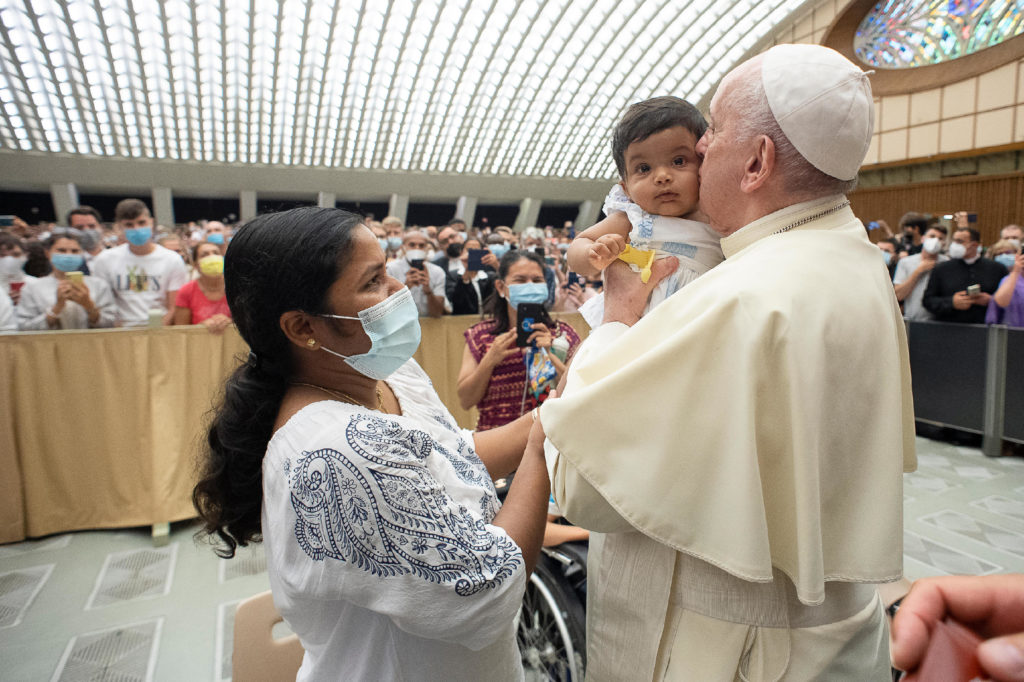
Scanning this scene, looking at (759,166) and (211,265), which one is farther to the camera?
(211,265)

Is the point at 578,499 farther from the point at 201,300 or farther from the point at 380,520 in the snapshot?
the point at 201,300

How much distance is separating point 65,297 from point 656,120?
456cm

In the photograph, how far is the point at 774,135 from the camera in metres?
1.05

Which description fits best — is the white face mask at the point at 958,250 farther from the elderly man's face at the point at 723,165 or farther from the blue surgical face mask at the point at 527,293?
the elderly man's face at the point at 723,165

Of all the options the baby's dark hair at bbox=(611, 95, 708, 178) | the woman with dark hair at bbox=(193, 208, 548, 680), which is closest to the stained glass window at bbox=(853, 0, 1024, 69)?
the baby's dark hair at bbox=(611, 95, 708, 178)

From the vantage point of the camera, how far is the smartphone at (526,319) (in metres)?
3.09

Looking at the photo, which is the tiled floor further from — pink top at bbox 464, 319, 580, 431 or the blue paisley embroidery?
the blue paisley embroidery

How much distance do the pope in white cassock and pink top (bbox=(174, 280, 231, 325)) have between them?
4199mm

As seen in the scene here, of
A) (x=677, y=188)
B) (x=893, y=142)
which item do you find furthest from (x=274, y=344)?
(x=893, y=142)

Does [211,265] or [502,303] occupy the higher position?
[211,265]

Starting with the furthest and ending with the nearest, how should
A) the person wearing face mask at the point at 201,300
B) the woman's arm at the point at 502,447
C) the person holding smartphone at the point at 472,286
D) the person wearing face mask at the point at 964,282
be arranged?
1. the person wearing face mask at the point at 964,282
2. the person holding smartphone at the point at 472,286
3. the person wearing face mask at the point at 201,300
4. the woman's arm at the point at 502,447

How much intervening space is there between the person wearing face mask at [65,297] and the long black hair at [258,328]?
3928 millimetres

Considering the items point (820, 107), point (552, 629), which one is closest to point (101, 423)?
point (552, 629)

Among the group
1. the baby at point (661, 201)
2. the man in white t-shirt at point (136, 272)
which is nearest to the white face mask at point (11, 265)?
the man in white t-shirt at point (136, 272)
